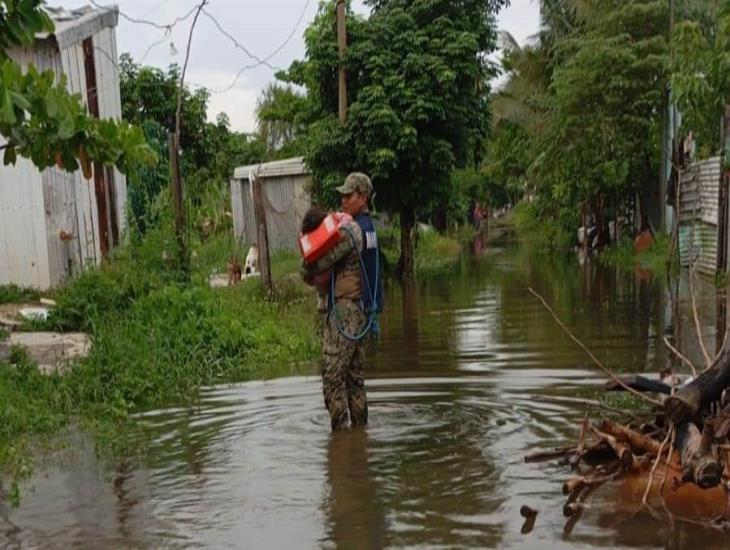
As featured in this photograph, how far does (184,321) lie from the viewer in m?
11.0

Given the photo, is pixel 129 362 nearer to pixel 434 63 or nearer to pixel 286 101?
pixel 434 63

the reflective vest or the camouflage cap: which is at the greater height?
the camouflage cap

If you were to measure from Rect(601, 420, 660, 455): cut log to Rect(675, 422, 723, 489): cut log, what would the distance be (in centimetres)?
22

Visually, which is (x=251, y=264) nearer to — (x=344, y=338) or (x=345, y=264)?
(x=345, y=264)

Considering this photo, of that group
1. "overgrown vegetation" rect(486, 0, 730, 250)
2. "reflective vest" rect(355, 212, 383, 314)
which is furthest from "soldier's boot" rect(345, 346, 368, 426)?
"overgrown vegetation" rect(486, 0, 730, 250)

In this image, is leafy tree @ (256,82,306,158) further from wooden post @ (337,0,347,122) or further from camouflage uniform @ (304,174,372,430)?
camouflage uniform @ (304,174,372,430)

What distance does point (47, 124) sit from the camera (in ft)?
15.5

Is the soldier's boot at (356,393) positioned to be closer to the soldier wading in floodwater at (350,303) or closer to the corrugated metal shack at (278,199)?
the soldier wading in floodwater at (350,303)

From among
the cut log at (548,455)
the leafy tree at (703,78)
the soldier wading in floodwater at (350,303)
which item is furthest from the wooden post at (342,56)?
the cut log at (548,455)

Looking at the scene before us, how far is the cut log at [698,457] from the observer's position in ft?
17.5

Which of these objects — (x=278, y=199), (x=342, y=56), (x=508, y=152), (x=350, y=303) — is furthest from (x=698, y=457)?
(x=508, y=152)

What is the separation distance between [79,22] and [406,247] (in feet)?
30.1

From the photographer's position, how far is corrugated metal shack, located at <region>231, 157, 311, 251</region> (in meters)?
23.3

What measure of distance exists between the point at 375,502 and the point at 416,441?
1.50 metres
